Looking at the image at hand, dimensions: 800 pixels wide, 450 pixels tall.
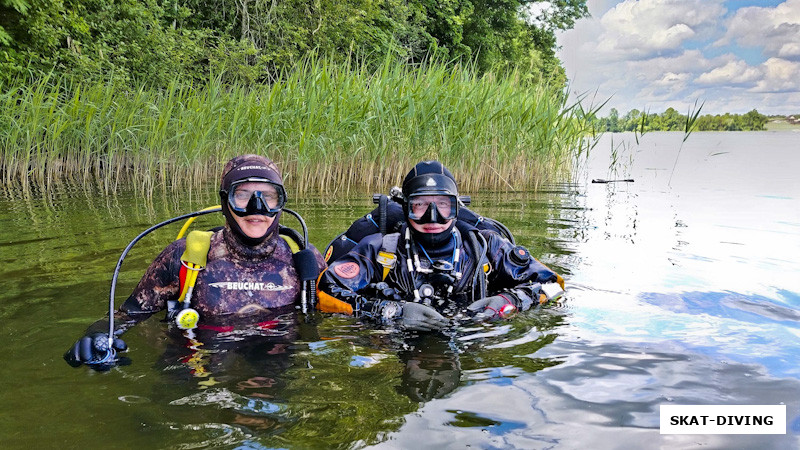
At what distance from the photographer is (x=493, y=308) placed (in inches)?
152

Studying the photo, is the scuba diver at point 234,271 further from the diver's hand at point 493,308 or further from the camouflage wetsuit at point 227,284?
the diver's hand at point 493,308

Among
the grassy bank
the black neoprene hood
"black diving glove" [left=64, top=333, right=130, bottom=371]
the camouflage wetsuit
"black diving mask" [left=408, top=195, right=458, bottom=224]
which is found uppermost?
the grassy bank

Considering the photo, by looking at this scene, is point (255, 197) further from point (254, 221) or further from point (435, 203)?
point (435, 203)

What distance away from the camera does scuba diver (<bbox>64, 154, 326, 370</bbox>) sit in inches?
146

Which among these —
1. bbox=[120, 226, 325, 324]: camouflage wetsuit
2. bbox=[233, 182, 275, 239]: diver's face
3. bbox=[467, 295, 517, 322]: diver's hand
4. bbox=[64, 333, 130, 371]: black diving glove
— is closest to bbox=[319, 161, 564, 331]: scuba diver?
bbox=[467, 295, 517, 322]: diver's hand

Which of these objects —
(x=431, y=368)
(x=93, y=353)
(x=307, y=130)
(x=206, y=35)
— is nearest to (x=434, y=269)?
(x=431, y=368)

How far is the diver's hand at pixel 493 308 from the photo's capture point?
384cm

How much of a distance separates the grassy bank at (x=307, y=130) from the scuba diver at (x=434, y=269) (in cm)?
487

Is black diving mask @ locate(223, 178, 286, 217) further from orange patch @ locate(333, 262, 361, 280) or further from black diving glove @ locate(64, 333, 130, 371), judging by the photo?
black diving glove @ locate(64, 333, 130, 371)

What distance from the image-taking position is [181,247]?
3871 mm

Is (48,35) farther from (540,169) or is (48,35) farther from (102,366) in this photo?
(102,366)

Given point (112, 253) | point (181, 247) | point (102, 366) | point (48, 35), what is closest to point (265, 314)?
point (181, 247)

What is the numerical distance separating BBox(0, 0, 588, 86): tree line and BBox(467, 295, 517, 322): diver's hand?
22.6 feet

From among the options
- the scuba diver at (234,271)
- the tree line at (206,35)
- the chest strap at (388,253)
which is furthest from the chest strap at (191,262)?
the tree line at (206,35)
